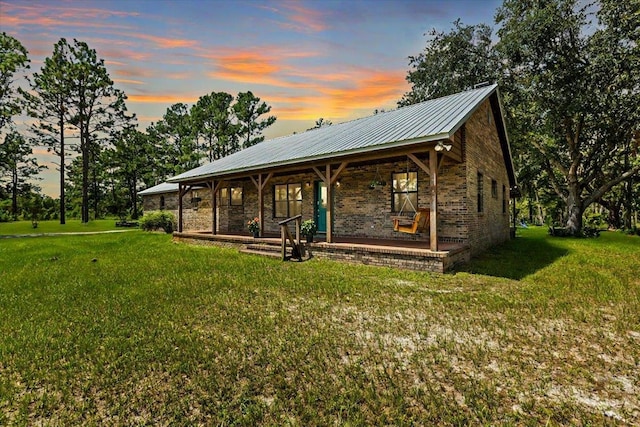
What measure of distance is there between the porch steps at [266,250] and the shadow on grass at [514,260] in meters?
4.89

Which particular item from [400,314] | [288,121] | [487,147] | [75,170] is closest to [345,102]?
[487,147]

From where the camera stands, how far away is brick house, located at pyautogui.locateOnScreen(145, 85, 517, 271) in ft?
24.0

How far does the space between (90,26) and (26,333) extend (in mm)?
6929

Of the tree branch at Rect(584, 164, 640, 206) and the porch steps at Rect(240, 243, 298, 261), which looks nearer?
the porch steps at Rect(240, 243, 298, 261)

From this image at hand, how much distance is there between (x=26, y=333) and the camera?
4.00 metres

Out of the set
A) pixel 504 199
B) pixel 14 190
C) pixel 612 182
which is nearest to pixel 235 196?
pixel 504 199

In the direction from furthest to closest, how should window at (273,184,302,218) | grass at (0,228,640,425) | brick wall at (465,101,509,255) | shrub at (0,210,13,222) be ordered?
shrub at (0,210,13,222) < window at (273,184,302,218) < brick wall at (465,101,509,255) < grass at (0,228,640,425)

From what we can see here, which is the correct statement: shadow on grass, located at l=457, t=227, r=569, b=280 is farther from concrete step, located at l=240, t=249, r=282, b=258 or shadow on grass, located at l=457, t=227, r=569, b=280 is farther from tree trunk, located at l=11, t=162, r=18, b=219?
tree trunk, located at l=11, t=162, r=18, b=219

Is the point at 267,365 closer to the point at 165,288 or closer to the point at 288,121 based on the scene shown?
the point at 165,288

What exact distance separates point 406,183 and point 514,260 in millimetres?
3645

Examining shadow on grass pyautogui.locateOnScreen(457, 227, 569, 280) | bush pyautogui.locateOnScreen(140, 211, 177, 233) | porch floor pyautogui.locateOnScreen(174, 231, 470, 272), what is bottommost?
shadow on grass pyautogui.locateOnScreen(457, 227, 569, 280)

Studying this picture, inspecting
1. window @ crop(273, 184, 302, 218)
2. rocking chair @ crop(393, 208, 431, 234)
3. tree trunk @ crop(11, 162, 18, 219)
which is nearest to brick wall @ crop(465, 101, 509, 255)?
rocking chair @ crop(393, 208, 431, 234)

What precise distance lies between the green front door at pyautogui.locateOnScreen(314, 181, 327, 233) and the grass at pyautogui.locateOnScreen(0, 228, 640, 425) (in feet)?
16.6

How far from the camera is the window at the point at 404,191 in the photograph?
31.2 ft
